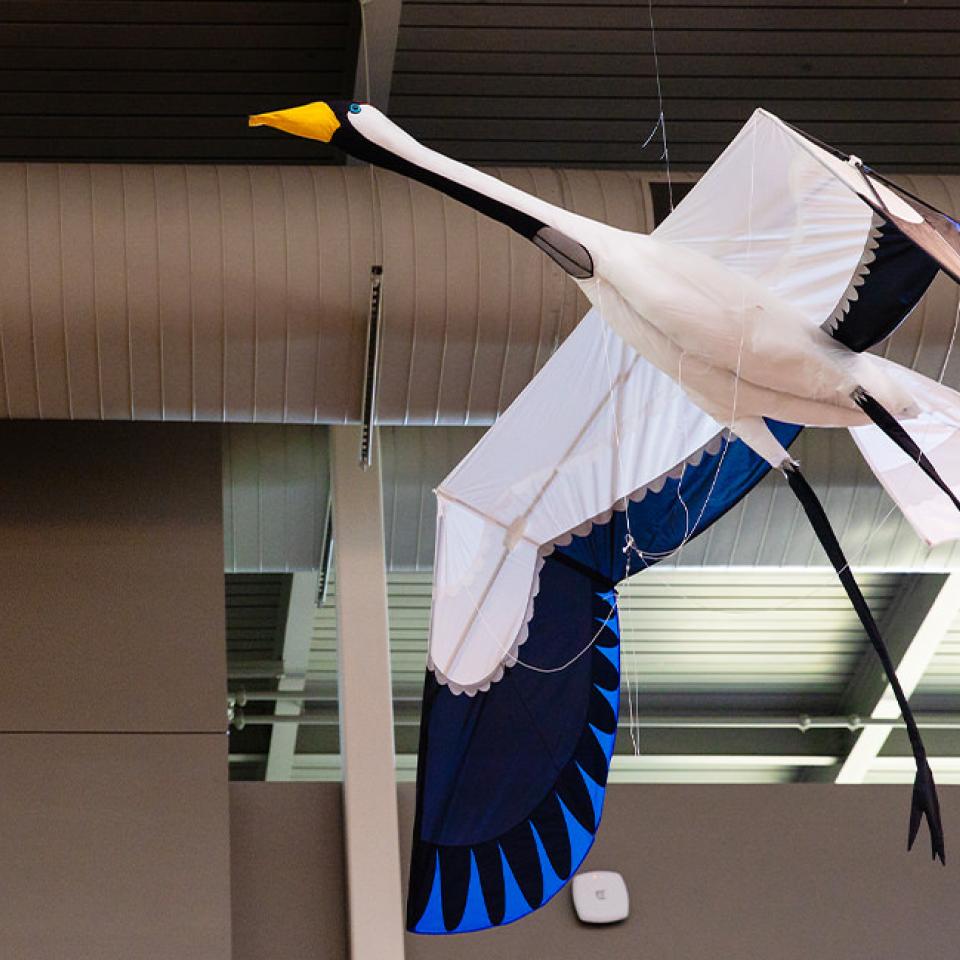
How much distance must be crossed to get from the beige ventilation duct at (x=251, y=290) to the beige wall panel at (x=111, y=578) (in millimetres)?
701

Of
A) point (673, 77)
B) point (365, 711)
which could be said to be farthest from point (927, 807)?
point (673, 77)

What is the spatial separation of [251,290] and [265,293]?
0.13 ft

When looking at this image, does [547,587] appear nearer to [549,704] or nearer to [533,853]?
[549,704]

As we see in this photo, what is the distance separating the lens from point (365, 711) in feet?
17.2

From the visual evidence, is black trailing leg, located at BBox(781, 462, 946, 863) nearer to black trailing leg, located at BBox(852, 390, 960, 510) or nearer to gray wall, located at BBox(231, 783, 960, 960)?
black trailing leg, located at BBox(852, 390, 960, 510)

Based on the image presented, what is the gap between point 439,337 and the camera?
4.88m

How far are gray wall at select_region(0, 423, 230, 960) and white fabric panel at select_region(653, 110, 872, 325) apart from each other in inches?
103

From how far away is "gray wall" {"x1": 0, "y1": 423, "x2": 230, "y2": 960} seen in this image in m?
4.90

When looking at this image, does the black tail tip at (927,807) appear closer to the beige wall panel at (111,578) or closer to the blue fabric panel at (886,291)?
the blue fabric panel at (886,291)

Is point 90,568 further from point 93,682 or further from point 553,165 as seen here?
point 553,165

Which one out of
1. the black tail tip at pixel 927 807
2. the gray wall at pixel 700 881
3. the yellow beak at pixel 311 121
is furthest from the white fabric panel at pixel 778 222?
the gray wall at pixel 700 881

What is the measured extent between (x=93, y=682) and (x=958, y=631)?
13.1 ft

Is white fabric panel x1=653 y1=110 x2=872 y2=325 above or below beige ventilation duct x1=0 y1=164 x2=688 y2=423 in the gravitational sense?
below

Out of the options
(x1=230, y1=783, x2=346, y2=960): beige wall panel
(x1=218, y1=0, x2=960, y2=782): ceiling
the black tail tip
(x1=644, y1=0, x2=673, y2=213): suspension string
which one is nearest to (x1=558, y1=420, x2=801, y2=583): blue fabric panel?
the black tail tip
